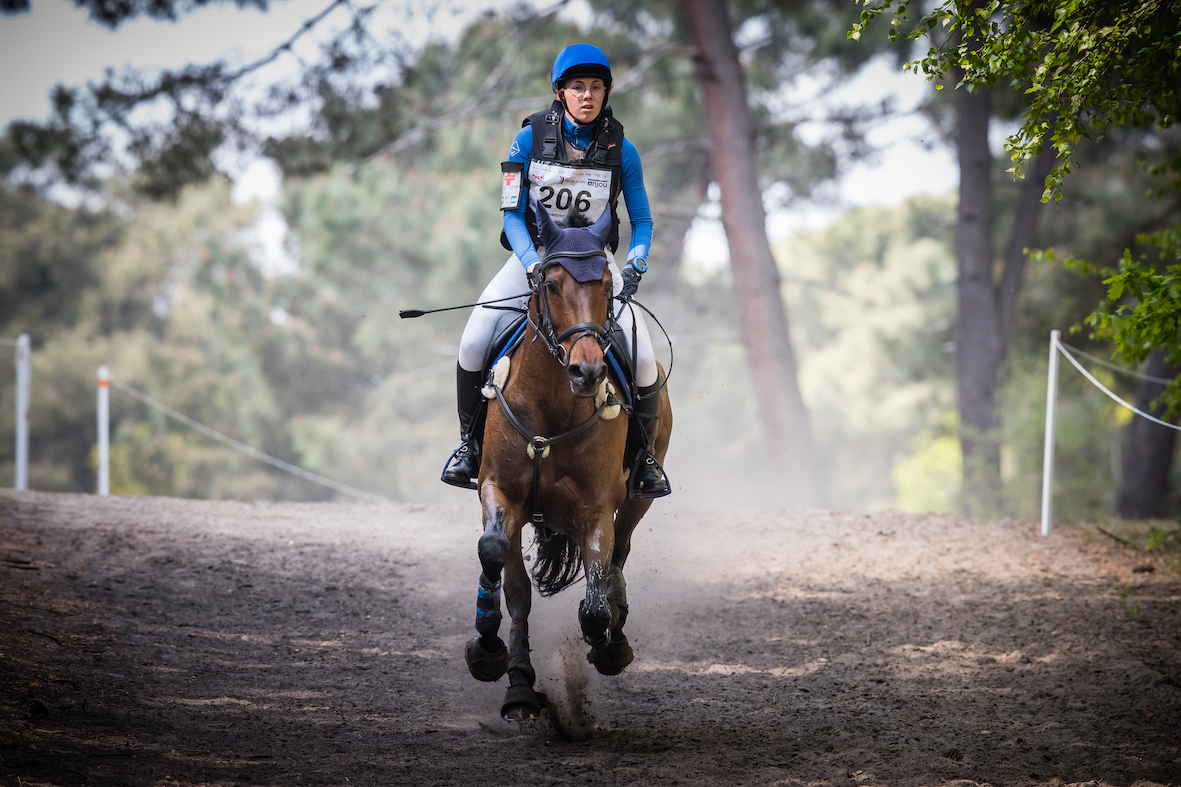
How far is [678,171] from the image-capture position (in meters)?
27.7

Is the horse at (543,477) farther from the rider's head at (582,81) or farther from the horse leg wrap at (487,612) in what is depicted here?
the rider's head at (582,81)

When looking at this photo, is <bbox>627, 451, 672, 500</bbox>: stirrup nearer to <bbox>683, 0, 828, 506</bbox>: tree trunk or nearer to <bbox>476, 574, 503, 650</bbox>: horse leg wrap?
<bbox>476, 574, 503, 650</bbox>: horse leg wrap

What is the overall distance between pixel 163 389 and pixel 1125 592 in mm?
38847

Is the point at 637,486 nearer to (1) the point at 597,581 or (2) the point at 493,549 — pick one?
(1) the point at 597,581

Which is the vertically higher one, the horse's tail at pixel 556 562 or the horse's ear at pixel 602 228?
the horse's ear at pixel 602 228

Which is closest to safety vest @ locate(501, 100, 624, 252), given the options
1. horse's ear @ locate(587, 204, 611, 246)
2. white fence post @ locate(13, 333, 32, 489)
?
horse's ear @ locate(587, 204, 611, 246)

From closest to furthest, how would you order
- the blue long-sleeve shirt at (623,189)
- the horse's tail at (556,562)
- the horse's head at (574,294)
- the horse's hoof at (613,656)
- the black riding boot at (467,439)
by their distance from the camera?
the horse's head at (574,294) → the blue long-sleeve shirt at (623,189) → the horse's hoof at (613,656) → the black riding boot at (467,439) → the horse's tail at (556,562)

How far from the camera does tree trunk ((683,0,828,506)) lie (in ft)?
54.2

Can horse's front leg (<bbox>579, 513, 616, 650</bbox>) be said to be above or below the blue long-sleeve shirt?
below

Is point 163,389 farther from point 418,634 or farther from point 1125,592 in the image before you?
point 1125,592

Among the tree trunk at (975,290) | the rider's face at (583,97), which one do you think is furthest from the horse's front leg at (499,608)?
the tree trunk at (975,290)

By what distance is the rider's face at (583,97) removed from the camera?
5.00 metres

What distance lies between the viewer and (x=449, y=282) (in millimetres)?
31906

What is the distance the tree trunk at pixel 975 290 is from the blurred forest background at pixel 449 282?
650 millimetres
